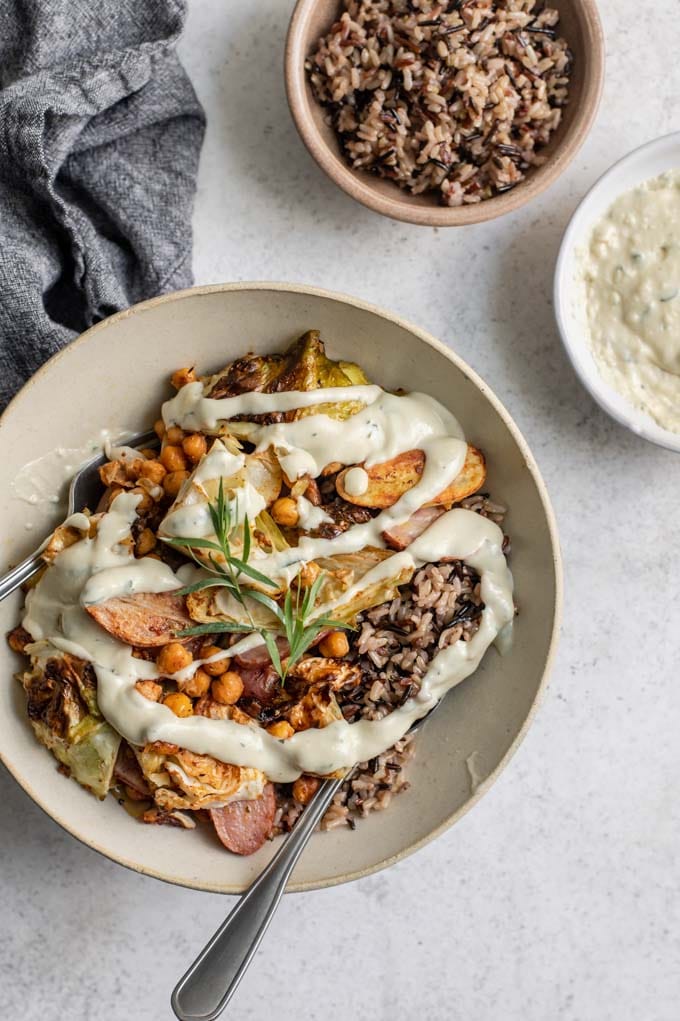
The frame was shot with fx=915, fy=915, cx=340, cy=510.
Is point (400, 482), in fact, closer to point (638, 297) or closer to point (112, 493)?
point (112, 493)

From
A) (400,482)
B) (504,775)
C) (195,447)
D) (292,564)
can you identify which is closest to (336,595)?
(292,564)

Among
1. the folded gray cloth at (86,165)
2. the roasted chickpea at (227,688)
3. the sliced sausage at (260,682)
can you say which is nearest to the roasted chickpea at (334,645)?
the sliced sausage at (260,682)

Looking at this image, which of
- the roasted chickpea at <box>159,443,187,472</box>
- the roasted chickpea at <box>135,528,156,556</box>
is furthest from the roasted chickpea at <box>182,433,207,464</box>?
the roasted chickpea at <box>135,528,156,556</box>

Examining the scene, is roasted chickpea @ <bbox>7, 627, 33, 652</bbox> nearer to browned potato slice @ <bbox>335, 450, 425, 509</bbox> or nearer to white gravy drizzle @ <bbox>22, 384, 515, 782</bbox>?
white gravy drizzle @ <bbox>22, 384, 515, 782</bbox>

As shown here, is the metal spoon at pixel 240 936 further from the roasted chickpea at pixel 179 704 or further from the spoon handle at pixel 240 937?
the roasted chickpea at pixel 179 704

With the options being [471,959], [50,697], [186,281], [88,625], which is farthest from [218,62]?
[471,959]

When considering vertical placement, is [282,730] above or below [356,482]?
below

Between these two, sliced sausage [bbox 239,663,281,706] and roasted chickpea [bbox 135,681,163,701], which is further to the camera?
sliced sausage [bbox 239,663,281,706]
